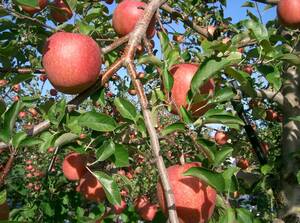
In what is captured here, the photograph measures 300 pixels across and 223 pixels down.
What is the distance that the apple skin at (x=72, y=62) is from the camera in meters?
1.07

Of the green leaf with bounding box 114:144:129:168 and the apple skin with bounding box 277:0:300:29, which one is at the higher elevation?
the apple skin with bounding box 277:0:300:29

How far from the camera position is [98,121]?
1.05 meters

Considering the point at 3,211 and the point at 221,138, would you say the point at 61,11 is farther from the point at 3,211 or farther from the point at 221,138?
the point at 221,138

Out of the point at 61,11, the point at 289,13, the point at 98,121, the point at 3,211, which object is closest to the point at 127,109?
the point at 98,121

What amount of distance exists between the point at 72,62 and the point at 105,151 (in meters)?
0.26

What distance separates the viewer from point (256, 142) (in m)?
2.31

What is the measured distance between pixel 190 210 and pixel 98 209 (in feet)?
3.54

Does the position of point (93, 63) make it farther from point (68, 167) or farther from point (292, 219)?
point (292, 219)

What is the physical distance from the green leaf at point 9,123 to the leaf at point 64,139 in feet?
0.42

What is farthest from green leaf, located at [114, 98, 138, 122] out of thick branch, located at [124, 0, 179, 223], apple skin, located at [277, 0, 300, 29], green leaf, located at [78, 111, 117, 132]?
apple skin, located at [277, 0, 300, 29]

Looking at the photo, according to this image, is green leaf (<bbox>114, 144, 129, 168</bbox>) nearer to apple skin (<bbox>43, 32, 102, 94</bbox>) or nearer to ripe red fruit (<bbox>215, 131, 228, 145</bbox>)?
apple skin (<bbox>43, 32, 102, 94</bbox>)

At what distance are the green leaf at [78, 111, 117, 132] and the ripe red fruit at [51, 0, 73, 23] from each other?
631mm

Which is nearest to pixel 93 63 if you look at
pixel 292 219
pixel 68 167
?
pixel 68 167

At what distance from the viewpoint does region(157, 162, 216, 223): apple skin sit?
3.32 ft
